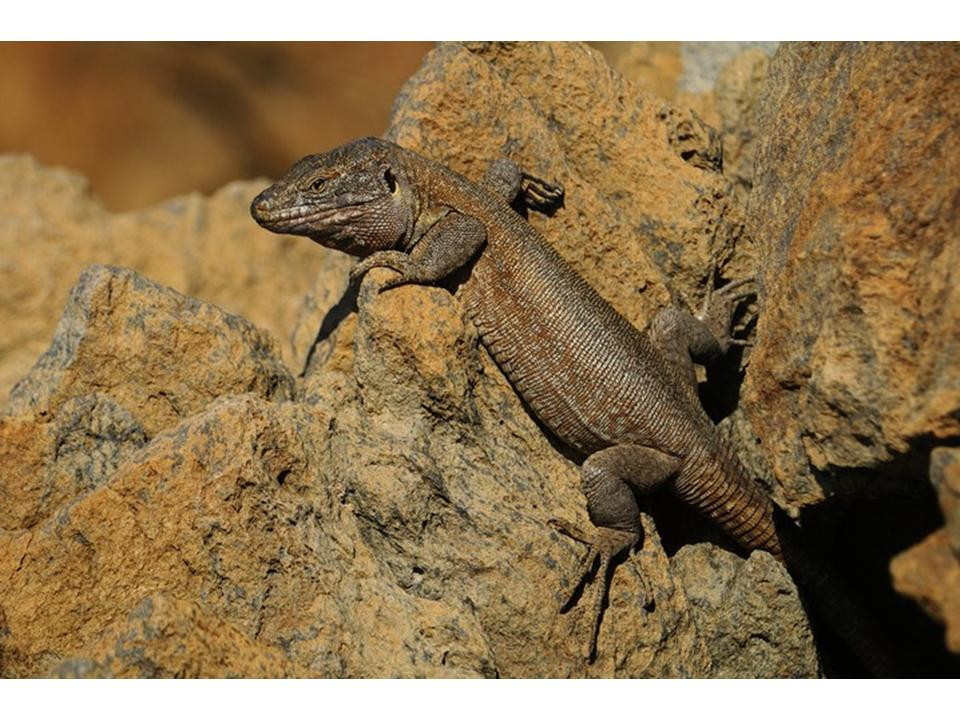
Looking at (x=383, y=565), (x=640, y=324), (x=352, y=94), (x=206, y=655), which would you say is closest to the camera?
(x=206, y=655)

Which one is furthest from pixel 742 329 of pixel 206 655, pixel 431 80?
pixel 206 655

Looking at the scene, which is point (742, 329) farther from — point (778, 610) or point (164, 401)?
point (164, 401)

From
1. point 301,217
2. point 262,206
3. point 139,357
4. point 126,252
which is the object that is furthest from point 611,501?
point 126,252

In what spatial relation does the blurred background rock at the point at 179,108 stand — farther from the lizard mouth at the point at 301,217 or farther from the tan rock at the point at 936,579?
the tan rock at the point at 936,579

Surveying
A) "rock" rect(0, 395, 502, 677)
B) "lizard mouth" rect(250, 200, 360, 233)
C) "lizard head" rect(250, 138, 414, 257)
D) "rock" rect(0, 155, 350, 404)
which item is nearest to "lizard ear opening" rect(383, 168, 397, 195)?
"lizard head" rect(250, 138, 414, 257)

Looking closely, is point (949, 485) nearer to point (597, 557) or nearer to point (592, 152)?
point (597, 557)

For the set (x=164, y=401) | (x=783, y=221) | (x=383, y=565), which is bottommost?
(x=383, y=565)
